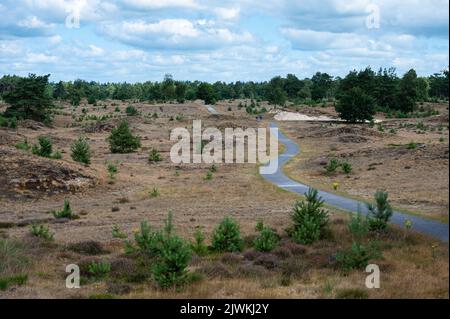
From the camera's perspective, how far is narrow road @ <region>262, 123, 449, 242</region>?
17675 mm

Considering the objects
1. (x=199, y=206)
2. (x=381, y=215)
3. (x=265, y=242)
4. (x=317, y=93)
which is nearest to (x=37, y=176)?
(x=199, y=206)

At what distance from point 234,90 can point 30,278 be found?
605 ft

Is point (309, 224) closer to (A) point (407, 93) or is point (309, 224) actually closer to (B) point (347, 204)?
(B) point (347, 204)

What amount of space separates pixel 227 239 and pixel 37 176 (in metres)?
18.9

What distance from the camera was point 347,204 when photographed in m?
27.4

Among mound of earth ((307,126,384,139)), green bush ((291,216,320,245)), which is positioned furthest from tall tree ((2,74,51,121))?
green bush ((291,216,320,245))

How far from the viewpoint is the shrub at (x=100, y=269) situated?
16.4 metres

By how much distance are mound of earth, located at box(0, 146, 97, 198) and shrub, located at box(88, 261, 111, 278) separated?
17.1 m

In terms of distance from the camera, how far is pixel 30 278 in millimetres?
15781

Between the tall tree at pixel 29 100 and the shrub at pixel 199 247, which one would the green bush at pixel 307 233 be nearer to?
the shrub at pixel 199 247
